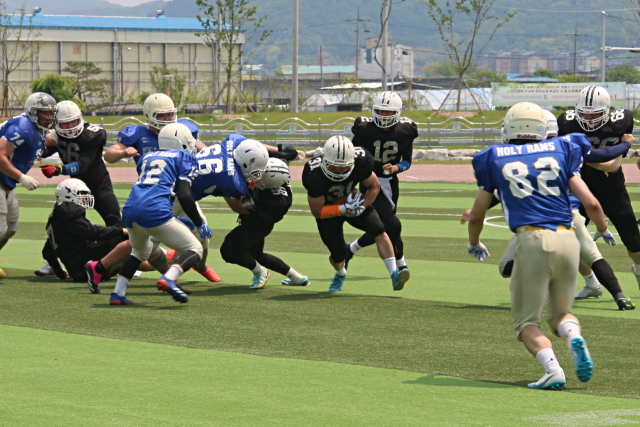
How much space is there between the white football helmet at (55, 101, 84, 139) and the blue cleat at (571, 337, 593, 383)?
7.43 m

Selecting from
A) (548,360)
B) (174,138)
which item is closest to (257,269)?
(174,138)

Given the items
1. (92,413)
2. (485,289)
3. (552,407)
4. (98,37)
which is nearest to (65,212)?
(485,289)

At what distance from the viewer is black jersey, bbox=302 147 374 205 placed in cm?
957

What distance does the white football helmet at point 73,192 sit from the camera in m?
10.3

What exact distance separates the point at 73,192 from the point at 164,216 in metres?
2.12

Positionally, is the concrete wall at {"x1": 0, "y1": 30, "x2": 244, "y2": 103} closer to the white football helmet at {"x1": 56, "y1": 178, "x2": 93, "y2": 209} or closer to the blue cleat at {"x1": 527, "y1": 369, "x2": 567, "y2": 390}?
the white football helmet at {"x1": 56, "y1": 178, "x2": 93, "y2": 209}

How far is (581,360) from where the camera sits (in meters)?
5.49

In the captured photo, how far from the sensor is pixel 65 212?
10180 mm

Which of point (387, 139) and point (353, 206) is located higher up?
point (387, 139)

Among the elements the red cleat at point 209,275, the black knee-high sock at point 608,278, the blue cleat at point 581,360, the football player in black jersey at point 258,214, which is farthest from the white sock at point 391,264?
the blue cleat at point 581,360

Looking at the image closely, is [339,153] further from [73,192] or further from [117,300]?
[73,192]

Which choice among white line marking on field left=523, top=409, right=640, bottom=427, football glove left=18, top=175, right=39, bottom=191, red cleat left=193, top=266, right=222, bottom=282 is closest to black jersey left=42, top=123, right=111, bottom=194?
football glove left=18, top=175, right=39, bottom=191

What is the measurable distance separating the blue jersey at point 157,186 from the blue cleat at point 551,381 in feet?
14.2

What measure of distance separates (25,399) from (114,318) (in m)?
2.91
